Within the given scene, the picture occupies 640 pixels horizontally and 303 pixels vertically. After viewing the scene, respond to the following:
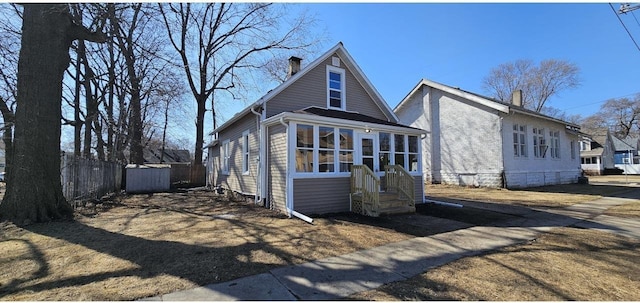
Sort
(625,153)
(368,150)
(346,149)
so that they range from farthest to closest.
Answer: (625,153), (368,150), (346,149)

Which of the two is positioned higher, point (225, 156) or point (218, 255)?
point (225, 156)

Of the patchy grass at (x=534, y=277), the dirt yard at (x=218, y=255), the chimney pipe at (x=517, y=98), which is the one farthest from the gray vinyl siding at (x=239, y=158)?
the chimney pipe at (x=517, y=98)

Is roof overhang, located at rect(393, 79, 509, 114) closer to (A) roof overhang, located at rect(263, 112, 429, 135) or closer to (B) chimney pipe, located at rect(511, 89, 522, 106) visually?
(B) chimney pipe, located at rect(511, 89, 522, 106)

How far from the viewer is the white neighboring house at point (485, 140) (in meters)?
16.5

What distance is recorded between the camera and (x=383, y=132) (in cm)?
1035

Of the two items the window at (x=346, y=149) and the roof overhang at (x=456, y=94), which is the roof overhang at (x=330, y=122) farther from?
the roof overhang at (x=456, y=94)

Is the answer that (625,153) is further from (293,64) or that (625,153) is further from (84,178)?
(84,178)

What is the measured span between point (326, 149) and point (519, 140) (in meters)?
14.4

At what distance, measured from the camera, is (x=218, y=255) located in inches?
193

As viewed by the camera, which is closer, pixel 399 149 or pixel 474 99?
pixel 399 149

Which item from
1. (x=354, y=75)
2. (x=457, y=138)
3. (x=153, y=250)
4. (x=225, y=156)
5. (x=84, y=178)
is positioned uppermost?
(x=354, y=75)

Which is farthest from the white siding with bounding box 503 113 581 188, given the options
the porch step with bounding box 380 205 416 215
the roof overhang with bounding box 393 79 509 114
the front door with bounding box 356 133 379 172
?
the front door with bounding box 356 133 379 172

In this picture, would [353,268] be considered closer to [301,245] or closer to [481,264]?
[301,245]

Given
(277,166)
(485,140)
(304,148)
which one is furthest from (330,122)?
(485,140)
